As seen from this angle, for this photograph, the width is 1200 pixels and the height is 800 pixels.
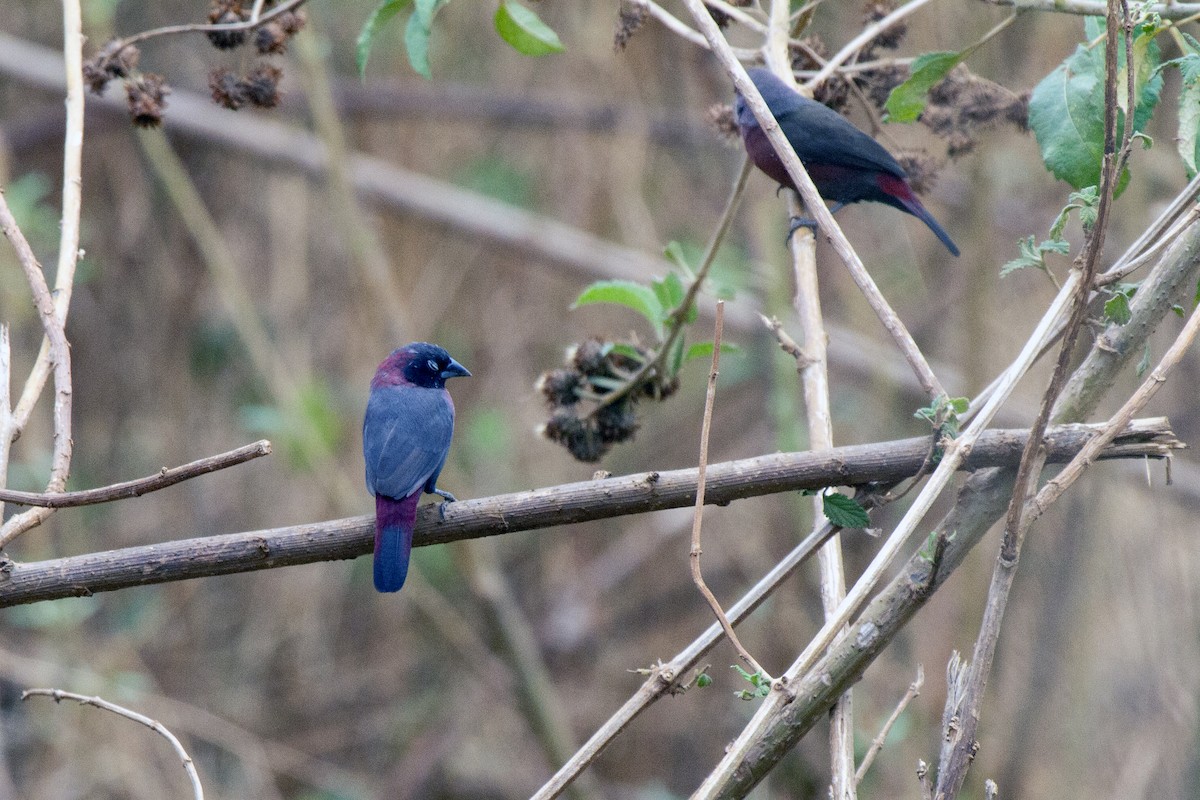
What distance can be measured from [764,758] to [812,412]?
82 centimetres

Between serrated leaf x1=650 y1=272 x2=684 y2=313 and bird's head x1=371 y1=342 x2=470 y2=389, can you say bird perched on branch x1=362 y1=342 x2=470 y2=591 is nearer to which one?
bird's head x1=371 y1=342 x2=470 y2=389

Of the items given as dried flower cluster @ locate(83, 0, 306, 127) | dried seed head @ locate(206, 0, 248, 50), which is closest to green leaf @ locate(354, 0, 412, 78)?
dried flower cluster @ locate(83, 0, 306, 127)

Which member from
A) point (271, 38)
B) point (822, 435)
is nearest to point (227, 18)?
point (271, 38)

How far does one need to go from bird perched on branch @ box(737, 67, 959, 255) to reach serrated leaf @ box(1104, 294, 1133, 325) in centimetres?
140

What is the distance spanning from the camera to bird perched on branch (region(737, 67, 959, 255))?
11.3ft

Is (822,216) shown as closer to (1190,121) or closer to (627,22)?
(1190,121)

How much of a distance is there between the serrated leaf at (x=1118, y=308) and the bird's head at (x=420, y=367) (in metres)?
2.23

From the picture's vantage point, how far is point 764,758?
1.96 meters

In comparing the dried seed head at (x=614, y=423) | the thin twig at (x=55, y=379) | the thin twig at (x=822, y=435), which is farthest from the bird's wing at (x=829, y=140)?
the thin twig at (x=55, y=379)

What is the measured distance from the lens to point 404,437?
329 cm

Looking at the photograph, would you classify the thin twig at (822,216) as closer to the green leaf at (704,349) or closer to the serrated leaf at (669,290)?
the green leaf at (704,349)

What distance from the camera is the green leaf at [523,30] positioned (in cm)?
284

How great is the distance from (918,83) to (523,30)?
0.98 metres

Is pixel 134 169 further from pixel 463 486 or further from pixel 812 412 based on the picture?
pixel 812 412
